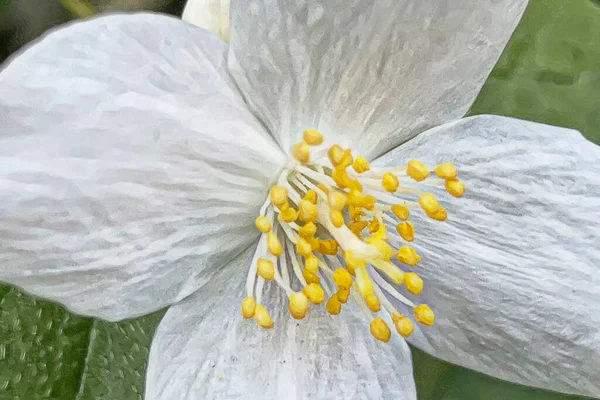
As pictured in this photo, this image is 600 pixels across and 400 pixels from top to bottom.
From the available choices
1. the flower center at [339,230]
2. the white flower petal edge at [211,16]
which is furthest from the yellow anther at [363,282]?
the white flower petal edge at [211,16]

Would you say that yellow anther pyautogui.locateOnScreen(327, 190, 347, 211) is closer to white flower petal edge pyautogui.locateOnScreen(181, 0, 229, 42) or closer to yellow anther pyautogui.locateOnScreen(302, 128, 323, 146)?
yellow anther pyautogui.locateOnScreen(302, 128, 323, 146)

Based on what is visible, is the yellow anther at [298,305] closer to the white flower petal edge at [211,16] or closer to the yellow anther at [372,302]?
the yellow anther at [372,302]

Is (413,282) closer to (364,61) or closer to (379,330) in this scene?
(379,330)

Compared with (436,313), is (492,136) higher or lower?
higher

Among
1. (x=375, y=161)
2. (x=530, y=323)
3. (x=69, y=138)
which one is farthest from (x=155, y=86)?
(x=530, y=323)

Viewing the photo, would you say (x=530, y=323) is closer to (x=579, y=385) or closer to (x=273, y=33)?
(x=579, y=385)

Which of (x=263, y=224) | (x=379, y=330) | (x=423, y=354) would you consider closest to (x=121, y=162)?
(x=263, y=224)
